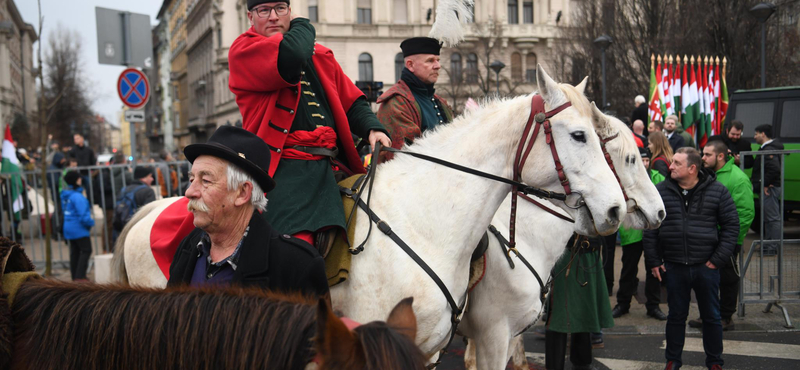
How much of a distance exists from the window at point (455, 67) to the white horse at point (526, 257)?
3270cm

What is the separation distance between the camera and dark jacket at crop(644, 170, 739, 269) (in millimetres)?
5477

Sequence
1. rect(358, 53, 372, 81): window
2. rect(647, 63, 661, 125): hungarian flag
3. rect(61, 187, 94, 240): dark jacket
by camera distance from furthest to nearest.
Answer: rect(358, 53, 372, 81): window
rect(647, 63, 661, 125): hungarian flag
rect(61, 187, 94, 240): dark jacket

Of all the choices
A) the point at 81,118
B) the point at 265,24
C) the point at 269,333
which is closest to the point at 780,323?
the point at 265,24

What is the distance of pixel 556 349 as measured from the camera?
5543 millimetres

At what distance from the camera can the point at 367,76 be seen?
49.1 m

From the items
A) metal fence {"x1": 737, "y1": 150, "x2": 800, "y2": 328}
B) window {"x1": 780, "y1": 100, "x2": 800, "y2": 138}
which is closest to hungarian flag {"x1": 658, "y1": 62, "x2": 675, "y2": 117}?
window {"x1": 780, "y1": 100, "x2": 800, "y2": 138}

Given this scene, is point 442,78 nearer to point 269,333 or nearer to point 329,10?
point 329,10

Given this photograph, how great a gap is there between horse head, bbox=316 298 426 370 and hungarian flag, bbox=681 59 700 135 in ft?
57.4

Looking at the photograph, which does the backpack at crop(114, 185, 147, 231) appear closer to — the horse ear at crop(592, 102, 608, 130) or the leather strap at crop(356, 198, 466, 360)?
the leather strap at crop(356, 198, 466, 360)

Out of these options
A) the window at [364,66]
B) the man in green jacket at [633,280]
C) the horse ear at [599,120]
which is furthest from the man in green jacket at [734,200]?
the window at [364,66]

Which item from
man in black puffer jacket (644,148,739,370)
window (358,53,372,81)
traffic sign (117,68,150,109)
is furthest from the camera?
window (358,53,372,81)

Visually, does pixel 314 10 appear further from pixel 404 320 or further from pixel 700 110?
pixel 404 320

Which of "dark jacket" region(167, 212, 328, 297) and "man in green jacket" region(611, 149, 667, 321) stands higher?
"dark jacket" region(167, 212, 328, 297)

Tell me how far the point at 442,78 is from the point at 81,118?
111 ft
